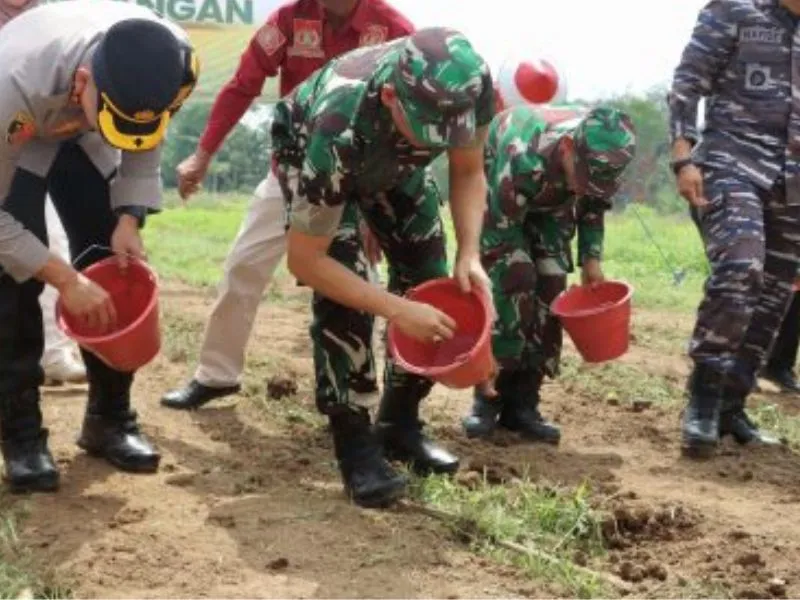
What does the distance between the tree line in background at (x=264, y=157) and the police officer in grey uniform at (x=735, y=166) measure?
2545cm

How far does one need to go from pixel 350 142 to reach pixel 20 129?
0.91 m

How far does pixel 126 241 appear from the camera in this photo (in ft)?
12.1

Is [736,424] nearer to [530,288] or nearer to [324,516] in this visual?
[530,288]

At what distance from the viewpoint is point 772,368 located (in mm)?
6309

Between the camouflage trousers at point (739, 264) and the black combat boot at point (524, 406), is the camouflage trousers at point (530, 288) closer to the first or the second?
the black combat boot at point (524, 406)

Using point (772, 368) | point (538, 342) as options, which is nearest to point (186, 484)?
point (538, 342)

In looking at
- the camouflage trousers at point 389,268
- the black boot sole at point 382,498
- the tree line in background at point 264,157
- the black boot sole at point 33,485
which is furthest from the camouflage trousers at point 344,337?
the tree line in background at point 264,157

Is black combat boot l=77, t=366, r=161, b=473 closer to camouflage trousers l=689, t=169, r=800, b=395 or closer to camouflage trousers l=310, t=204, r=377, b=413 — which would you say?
camouflage trousers l=310, t=204, r=377, b=413

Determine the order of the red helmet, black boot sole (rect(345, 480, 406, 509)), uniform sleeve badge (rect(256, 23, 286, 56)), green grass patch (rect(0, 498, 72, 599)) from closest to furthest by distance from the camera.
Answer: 1. green grass patch (rect(0, 498, 72, 599))
2. black boot sole (rect(345, 480, 406, 509))
3. uniform sleeve badge (rect(256, 23, 286, 56))
4. the red helmet

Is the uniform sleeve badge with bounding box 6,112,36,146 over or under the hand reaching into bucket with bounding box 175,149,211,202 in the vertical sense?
over

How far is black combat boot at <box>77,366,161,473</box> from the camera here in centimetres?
393

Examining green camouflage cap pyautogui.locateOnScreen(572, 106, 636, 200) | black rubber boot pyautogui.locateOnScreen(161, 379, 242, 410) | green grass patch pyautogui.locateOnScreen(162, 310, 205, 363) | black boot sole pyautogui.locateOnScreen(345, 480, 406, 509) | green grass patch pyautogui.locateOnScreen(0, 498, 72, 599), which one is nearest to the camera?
green grass patch pyautogui.locateOnScreen(0, 498, 72, 599)

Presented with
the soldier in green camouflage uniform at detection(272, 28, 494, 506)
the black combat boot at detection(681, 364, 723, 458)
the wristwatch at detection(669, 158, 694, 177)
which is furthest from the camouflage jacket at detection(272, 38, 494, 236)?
the black combat boot at detection(681, 364, 723, 458)

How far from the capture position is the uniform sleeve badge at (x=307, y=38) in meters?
4.61
